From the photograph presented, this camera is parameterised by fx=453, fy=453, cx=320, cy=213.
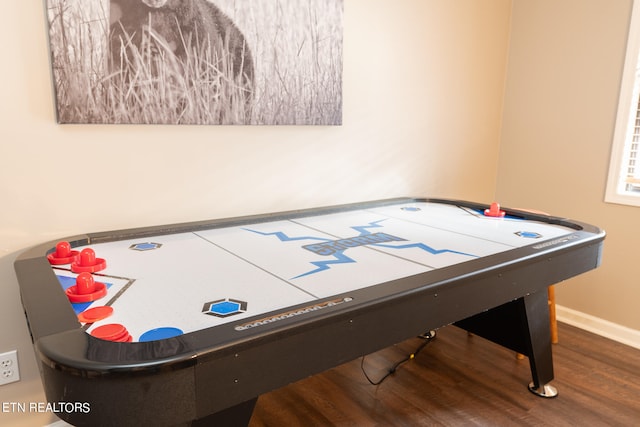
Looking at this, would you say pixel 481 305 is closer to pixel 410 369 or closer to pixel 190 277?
pixel 190 277

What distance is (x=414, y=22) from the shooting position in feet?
8.38

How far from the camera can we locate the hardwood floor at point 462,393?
1.88m

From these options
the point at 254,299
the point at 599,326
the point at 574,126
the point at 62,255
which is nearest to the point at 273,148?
the point at 62,255

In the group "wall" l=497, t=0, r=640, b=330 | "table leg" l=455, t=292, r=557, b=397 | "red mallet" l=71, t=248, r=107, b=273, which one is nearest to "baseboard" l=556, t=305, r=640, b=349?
"wall" l=497, t=0, r=640, b=330

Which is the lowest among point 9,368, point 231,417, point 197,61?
point 9,368

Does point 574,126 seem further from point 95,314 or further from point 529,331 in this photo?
point 95,314

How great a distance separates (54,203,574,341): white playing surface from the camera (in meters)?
1.08

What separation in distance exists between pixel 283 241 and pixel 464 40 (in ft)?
6.43

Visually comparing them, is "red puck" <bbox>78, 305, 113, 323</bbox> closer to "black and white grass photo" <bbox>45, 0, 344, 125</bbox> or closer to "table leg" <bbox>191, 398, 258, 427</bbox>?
"table leg" <bbox>191, 398, 258, 427</bbox>

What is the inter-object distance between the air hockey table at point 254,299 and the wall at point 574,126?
0.95m

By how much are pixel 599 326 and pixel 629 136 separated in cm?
113

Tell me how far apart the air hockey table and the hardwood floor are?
17 centimetres

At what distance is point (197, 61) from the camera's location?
1.83 meters

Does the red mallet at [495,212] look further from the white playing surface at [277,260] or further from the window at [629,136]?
the window at [629,136]
